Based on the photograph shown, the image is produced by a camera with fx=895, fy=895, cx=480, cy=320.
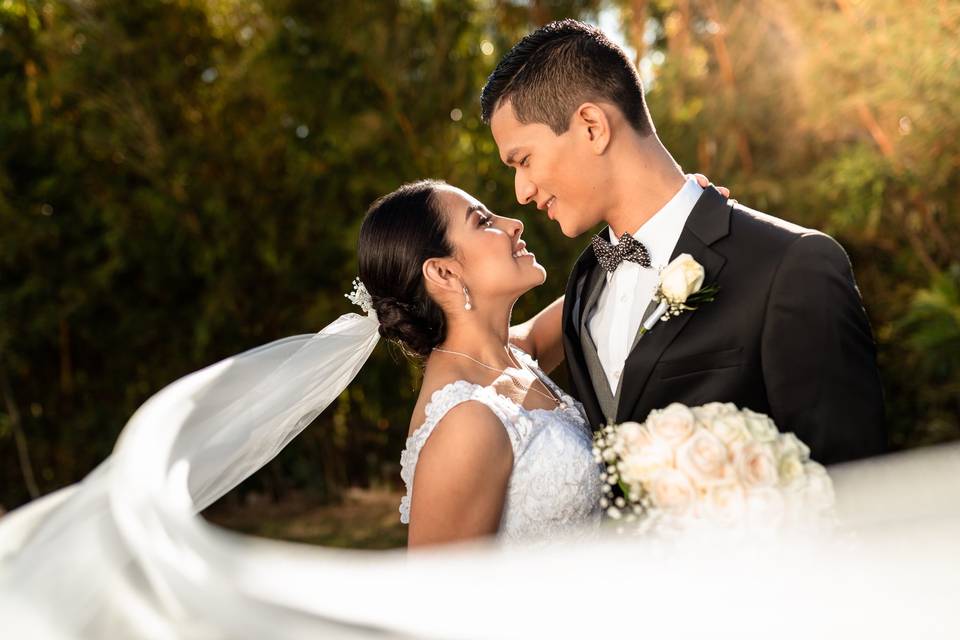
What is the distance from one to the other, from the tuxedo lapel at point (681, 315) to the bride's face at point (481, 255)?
48cm

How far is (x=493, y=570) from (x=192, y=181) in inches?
241

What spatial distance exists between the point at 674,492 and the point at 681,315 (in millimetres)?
663

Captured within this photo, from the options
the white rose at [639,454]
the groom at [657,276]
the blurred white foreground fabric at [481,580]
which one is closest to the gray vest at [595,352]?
the groom at [657,276]

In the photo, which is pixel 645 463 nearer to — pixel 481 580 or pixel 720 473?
pixel 720 473

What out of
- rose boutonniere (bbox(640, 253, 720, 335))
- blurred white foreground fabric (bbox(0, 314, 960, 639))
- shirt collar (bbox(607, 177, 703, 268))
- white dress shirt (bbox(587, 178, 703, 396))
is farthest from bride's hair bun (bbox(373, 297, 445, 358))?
blurred white foreground fabric (bbox(0, 314, 960, 639))

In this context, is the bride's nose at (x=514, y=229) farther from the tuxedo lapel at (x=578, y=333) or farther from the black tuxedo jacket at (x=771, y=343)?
the black tuxedo jacket at (x=771, y=343)

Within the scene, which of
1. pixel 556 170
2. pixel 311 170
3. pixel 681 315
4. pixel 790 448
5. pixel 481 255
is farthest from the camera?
pixel 311 170

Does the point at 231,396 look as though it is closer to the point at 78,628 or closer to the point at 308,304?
the point at 78,628

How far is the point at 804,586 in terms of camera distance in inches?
41.6

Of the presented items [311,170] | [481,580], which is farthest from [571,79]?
[311,170]

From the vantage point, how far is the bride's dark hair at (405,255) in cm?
262

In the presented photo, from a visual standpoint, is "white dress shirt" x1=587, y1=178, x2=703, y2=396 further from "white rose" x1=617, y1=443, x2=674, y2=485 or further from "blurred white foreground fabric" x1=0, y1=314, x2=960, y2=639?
"blurred white foreground fabric" x1=0, y1=314, x2=960, y2=639

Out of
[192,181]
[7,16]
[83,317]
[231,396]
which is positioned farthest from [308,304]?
[231,396]

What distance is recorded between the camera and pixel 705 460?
1.62 m
